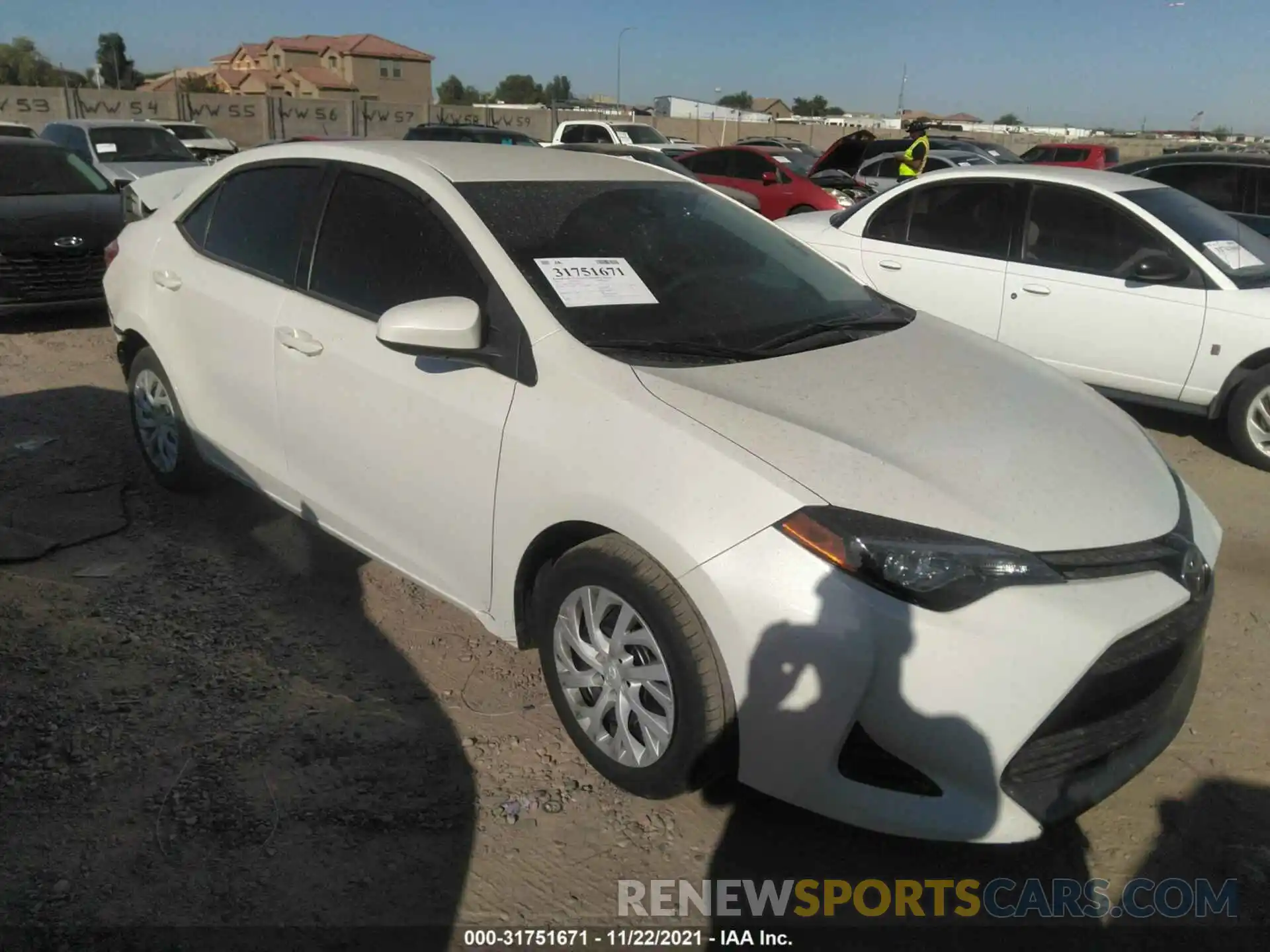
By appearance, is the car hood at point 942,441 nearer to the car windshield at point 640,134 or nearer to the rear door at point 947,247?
the rear door at point 947,247

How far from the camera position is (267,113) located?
31.5 meters

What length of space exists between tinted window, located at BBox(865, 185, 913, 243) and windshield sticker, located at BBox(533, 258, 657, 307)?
4200 millimetres

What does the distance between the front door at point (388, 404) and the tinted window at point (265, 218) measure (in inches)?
7.1

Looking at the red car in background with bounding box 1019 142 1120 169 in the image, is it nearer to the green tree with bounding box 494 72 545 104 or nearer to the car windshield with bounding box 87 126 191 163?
the car windshield with bounding box 87 126 191 163

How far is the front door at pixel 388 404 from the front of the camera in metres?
2.97

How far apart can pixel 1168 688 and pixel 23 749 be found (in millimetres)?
3165

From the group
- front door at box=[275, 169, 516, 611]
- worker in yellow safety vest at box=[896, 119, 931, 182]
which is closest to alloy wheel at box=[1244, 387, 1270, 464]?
front door at box=[275, 169, 516, 611]

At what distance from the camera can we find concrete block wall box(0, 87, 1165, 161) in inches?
1133

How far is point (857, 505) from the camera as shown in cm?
234

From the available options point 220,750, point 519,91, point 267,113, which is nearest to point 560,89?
point 519,91

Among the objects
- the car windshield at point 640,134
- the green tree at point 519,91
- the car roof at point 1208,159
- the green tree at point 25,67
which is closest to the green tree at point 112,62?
the green tree at point 25,67

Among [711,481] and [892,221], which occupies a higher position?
[892,221]

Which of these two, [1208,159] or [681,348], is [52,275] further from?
[1208,159]

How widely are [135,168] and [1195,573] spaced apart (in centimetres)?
1378
